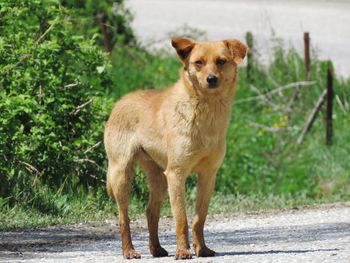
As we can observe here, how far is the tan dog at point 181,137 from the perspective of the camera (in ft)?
30.2

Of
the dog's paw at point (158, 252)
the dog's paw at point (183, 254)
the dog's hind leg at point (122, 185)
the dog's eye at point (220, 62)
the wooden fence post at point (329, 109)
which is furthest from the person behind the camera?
the wooden fence post at point (329, 109)

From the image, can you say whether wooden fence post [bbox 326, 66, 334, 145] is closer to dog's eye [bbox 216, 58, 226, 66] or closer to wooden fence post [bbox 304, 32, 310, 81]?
wooden fence post [bbox 304, 32, 310, 81]

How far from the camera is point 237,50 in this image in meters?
9.40

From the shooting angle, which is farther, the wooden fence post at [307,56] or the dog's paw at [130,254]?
the wooden fence post at [307,56]

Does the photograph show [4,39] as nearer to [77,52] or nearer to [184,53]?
[77,52]

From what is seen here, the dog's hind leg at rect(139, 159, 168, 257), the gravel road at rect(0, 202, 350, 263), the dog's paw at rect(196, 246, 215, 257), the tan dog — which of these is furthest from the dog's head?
the gravel road at rect(0, 202, 350, 263)

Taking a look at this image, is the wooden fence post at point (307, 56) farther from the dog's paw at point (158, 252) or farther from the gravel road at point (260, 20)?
the dog's paw at point (158, 252)

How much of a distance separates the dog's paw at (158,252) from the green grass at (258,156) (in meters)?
1.87

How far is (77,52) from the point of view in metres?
12.8

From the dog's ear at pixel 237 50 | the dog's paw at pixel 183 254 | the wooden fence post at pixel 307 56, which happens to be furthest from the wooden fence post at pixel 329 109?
the dog's paw at pixel 183 254

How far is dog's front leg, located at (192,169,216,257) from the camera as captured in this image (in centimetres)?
930

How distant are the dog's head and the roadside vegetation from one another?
8.35 feet

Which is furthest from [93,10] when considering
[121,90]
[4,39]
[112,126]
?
[112,126]

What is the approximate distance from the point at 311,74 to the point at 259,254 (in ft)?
27.1
